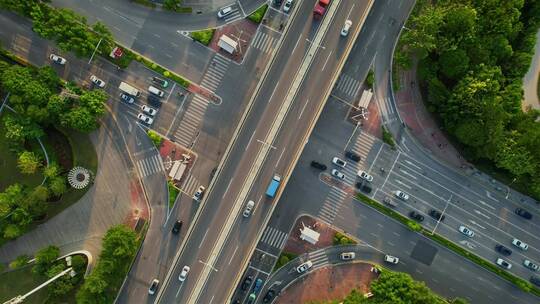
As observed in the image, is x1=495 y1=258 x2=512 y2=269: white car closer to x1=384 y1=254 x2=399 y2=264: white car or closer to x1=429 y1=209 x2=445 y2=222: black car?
x1=429 y1=209 x2=445 y2=222: black car

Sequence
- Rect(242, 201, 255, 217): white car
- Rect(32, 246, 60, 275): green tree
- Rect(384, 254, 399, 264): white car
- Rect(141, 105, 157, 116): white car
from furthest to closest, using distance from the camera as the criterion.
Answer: Rect(384, 254, 399, 264): white car < Rect(141, 105, 157, 116): white car < Rect(32, 246, 60, 275): green tree < Rect(242, 201, 255, 217): white car

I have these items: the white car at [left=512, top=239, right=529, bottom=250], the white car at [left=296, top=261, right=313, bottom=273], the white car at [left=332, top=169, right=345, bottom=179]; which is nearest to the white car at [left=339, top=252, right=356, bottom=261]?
the white car at [left=296, top=261, right=313, bottom=273]

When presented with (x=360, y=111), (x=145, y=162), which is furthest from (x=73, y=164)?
(x=360, y=111)

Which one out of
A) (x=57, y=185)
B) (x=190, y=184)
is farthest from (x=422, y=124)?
(x=57, y=185)

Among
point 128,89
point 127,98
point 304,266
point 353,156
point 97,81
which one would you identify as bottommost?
point 304,266

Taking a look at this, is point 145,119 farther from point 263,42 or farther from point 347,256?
point 347,256

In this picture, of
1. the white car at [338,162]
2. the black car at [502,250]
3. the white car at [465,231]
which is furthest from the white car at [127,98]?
the black car at [502,250]
